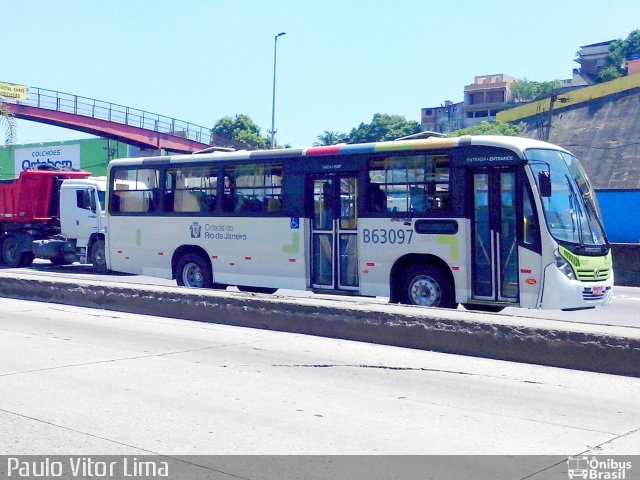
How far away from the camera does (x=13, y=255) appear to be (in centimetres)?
2862

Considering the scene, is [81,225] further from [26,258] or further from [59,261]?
[26,258]

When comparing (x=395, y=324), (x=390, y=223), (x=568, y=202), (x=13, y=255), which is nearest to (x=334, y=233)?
(x=390, y=223)

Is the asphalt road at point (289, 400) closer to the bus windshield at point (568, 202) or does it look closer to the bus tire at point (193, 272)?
the bus windshield at point (568, 202)

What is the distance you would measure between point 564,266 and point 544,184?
1323 millimetres

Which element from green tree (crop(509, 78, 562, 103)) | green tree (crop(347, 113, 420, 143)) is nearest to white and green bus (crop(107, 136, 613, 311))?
green tree (crop(347, 113, 420, 143))

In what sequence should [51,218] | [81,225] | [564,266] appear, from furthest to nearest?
[51,218], [81,225], [564,266]

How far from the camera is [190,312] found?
1252 centimetres

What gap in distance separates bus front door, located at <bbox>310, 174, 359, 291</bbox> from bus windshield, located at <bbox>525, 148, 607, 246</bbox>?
3610 millimetres

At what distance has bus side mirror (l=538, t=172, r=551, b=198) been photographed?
41.5 feet

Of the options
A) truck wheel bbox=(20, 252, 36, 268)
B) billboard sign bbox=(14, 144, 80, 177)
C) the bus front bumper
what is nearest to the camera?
the bus front bumper

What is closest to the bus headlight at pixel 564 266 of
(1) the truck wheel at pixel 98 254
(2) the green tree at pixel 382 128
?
(1) the truck wheel at pixel 98 254

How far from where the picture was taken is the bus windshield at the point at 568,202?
41.9 ft

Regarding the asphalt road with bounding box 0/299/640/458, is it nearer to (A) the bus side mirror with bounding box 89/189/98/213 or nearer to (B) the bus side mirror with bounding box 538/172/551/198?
(B) the bus side mirror with bounding box 538/172/551/198
